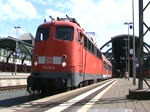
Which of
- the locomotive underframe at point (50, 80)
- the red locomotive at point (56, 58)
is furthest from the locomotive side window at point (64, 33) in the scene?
the locomotive underframe at point (50, 80)

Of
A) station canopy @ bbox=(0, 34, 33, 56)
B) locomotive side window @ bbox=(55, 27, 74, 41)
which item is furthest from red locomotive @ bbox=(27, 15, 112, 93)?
station canopy @ bbox=(0, 34, 33, 56)

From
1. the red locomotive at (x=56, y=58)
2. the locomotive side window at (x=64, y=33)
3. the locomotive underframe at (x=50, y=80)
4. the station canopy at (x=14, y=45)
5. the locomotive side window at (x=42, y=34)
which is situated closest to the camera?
the locomotive underframe at (x=50, y=80)

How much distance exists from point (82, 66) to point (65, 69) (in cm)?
324

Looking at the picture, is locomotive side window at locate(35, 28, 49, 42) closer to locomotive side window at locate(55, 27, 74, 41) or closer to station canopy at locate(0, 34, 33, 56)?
locomotive side window at locate(55, 27, 74, 41)

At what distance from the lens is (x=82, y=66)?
22.3 m

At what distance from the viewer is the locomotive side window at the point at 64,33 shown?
20.1 m

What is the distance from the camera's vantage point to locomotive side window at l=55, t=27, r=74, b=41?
2012 centimetres

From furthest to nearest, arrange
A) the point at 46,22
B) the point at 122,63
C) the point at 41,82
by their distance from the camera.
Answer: the point at 122,63 → the point at 46,22 → the point at 41,82

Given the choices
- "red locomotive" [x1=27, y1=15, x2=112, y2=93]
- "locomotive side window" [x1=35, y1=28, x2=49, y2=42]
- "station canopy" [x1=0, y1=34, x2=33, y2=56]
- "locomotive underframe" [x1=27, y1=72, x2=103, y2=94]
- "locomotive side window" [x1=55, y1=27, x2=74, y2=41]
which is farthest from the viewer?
"station canopy" [x1=0, y1=34, x2=33, y2=56]

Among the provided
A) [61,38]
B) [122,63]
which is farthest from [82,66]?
[122,63]

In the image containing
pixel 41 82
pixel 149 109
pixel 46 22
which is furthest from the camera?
pixel 46 22

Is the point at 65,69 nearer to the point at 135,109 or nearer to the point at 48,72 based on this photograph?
the point at 48,72

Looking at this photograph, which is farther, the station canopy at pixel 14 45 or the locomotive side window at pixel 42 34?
the station canopy at pixel 14 45

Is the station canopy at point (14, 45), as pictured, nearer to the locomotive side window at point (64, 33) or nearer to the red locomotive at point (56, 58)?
the red locomotive at point (56, 58)
